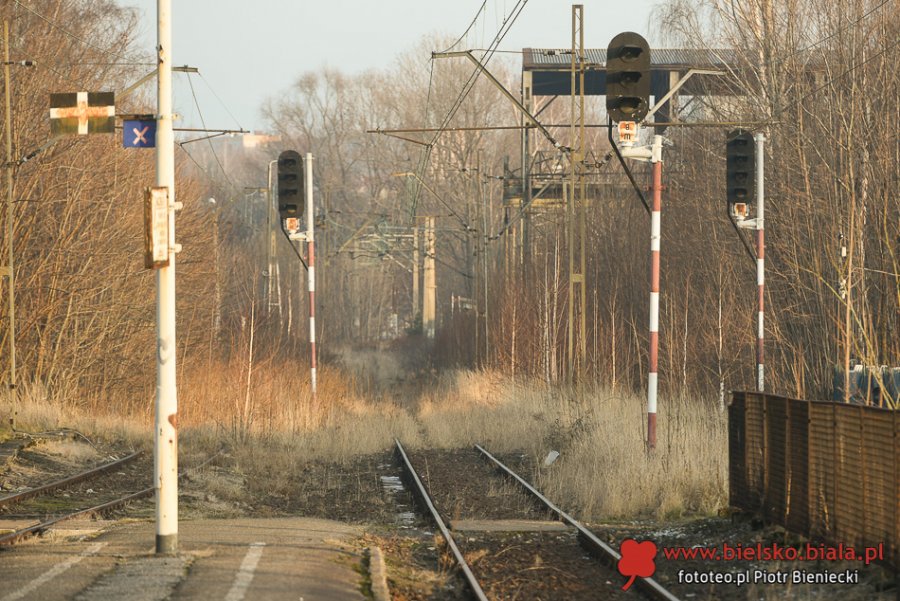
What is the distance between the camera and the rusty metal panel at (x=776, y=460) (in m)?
11.6

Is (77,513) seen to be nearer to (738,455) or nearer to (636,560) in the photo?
(636,560)

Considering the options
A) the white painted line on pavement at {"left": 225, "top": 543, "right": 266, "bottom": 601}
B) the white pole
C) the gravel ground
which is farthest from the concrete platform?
the gravel ground

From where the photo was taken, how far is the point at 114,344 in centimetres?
3341

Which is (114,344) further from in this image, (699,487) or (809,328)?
(699,487)

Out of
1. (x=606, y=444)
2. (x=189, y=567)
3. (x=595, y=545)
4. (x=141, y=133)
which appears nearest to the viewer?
(x=189, y=567)

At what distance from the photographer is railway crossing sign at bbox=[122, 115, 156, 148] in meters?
10.5

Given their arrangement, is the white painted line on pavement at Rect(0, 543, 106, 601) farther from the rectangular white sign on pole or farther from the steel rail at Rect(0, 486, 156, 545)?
the rectangular white sign on pole

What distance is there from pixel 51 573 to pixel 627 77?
9.82m

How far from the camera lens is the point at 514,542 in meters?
12.9

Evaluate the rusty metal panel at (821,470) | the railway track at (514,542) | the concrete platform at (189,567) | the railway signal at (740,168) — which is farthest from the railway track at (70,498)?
the railway signal at (740,168)

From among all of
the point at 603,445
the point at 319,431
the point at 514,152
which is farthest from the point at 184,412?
the point at 514,152

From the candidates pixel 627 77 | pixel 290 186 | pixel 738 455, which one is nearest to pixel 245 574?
pixel 738 455

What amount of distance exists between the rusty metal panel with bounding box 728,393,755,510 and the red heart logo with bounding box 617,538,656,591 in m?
1.45

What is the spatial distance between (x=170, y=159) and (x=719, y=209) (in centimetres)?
2531
